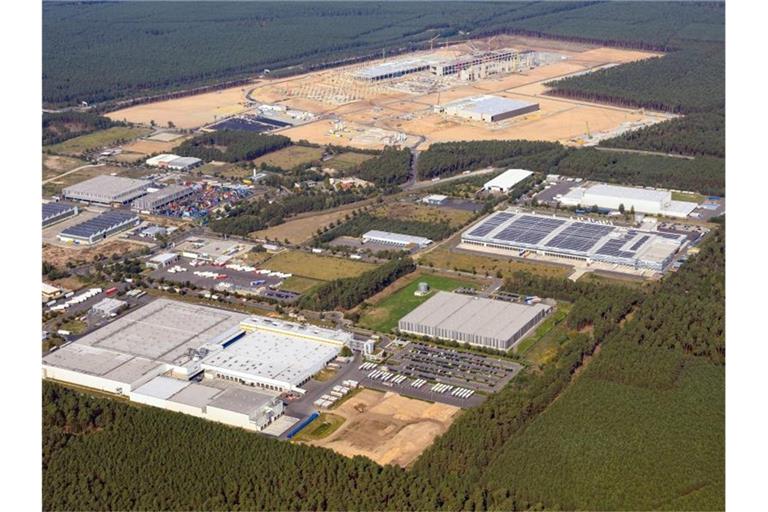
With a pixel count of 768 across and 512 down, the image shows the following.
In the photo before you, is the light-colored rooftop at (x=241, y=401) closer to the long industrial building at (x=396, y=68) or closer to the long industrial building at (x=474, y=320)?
the long industrial building at (x=474, y=320)

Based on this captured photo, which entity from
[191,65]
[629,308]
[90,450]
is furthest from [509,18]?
[90,450]

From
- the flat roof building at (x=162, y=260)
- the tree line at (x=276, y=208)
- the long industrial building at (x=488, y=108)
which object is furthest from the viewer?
the long industrial building at (x=488, y=108)

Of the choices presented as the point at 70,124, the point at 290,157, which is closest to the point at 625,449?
the point at 290,157

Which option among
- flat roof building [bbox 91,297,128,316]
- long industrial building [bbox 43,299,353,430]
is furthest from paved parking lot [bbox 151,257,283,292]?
long industrial building [bbox 43,299,353,430]

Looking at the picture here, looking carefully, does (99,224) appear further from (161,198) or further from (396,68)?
(396,68)

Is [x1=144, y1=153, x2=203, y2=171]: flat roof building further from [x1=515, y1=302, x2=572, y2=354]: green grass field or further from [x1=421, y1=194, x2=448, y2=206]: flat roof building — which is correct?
[x1=515, y1=302, x2=572, y2=354]: green grass field

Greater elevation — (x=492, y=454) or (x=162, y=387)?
(x=162, y=387)

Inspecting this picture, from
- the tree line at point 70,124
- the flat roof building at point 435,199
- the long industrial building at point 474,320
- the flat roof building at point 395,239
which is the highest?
the tree line at point 70,124

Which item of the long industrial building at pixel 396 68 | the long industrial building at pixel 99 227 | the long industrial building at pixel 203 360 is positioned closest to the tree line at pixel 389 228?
the long industrial building at pixel 99 227
